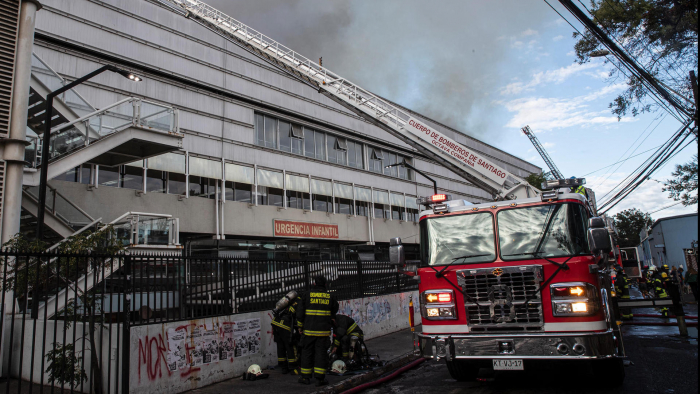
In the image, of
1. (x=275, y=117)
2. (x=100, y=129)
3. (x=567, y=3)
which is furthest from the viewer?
(x=275, y=117)

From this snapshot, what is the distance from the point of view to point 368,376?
321 inches

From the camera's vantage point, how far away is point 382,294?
1384 centimetres

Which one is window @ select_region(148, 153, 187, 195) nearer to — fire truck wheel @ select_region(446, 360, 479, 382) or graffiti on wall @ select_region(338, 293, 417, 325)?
graffiti on wall @ select_region(338, 293, 417, 325)

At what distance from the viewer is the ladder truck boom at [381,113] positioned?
13031 mm

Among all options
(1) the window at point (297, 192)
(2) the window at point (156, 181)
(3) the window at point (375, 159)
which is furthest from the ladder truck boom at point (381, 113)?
(3) the window at point (375, 159)

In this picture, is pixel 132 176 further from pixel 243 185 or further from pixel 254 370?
pixel 254 370

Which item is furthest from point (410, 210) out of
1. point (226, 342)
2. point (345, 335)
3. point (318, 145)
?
point (226, 342)

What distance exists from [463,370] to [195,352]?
4.32 meters

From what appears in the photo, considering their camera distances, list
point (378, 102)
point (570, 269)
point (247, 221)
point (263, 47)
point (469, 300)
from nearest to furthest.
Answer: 1. point (570, 269)
2. point (469, 300)
3. point (378, 102)
4. point (263, 47)
5. point (247, 221)

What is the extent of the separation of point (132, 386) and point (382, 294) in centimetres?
844

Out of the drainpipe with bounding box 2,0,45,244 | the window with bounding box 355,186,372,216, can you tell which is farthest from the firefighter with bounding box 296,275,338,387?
the window with bounding box 355,186,372,216

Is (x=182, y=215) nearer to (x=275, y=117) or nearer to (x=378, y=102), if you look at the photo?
(x=275, y=117)

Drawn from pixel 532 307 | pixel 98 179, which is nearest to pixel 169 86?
pixel 98 179

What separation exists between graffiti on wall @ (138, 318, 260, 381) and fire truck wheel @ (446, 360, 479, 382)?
3.72m
